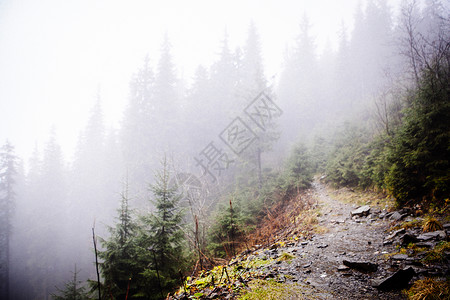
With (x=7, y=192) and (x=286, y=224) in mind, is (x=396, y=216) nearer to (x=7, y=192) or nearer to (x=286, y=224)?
(x=286, y=224)

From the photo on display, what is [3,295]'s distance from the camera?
20328 millimetres

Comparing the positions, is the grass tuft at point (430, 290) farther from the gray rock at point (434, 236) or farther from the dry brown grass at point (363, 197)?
the dry brown grass at point (363, 197)

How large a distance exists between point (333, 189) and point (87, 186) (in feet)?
111

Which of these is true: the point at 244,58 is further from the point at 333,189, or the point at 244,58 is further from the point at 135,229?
the point at 135,229

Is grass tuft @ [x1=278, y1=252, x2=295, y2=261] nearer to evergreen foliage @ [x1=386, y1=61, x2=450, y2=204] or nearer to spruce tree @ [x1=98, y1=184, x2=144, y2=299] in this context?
evergreen foliage @ [x1=386, y1=61, x2=450, y2=204]

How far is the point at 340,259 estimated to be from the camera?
3.71 meters

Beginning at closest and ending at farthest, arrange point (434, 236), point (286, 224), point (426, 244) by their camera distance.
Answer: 1. point (426, 244)
2. point (434, 236)
3. point (286, 224)

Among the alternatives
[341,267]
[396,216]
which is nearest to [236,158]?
[396,216]

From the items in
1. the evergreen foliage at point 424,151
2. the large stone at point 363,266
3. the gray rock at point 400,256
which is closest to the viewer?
the large stone at point 363,266

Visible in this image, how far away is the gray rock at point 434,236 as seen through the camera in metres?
3.50

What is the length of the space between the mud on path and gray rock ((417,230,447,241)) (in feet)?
1.94

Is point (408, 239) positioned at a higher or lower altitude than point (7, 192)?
lower

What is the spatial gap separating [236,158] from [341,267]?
1708cm

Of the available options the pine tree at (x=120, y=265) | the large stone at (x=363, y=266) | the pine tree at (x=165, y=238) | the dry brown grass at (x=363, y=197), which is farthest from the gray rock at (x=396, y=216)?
the pine tree at (x=120, y=265)
